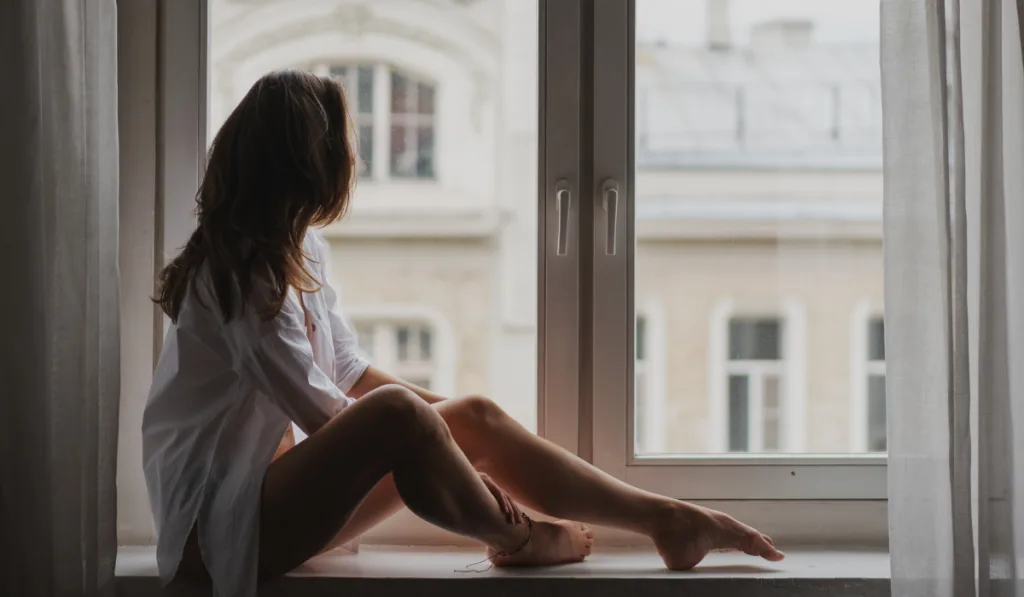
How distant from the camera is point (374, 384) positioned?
57.0 inches

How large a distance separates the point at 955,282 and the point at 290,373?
858 millimetres

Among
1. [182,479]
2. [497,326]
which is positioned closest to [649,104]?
[497,326]

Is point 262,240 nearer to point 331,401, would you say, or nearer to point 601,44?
point 331,401

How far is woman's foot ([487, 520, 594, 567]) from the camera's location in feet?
4.30

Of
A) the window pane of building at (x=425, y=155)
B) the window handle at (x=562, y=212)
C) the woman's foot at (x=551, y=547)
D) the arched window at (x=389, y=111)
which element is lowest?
the woman's foot at (x=551, y=547)

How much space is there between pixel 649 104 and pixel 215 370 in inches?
31.8

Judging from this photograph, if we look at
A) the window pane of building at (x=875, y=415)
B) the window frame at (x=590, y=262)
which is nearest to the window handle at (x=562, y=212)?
the window frame at (x=590, y=262)

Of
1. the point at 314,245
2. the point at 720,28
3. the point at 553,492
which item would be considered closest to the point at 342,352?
the point at 314,245

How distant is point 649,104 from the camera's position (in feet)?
5.05

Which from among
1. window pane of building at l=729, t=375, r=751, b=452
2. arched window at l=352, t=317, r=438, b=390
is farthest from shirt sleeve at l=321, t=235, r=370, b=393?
window pane of building at l=729, t=375, r=751, b=452

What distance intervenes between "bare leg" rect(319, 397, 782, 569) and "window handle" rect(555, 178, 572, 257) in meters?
0.30

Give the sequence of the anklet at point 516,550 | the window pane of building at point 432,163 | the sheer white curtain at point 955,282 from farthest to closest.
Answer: the window pane of building at point 432,163, the anklet at point 516,550, the sheer white curtain at point 955,282

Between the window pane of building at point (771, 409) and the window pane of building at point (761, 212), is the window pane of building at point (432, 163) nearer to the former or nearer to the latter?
the window pane of building at point (761, 212)

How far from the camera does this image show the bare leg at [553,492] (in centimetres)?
131
